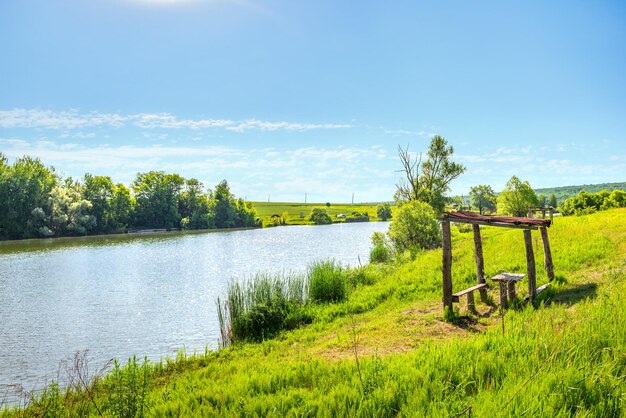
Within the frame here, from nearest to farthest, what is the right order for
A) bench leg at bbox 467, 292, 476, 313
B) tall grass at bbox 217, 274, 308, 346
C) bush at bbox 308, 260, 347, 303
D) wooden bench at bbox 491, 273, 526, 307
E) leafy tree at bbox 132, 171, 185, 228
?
wooden bench at bbox 491, 273, 526, 307 < bench leg at bbox 467, 292, 476, 313 < tall grass at bbox 217, 274, 308, 346 < bush at bbox 308, 260, 347, 303 < leafy tree at bbox 132, 171, 185, 228

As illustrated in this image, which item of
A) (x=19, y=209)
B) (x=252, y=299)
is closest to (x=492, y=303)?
(x=252, y=299)

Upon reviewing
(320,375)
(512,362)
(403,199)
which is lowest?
(320,375)

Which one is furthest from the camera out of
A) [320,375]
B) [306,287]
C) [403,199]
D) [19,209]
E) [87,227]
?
[87,227]

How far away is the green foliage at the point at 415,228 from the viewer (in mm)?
30438

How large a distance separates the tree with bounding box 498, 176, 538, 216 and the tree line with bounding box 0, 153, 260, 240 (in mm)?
70023

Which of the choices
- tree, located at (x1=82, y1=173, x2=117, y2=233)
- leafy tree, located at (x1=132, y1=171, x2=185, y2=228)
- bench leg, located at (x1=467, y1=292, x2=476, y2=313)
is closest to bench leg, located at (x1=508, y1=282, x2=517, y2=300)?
bench leg, located at (x1=467, y1=292, x2=476, y2=313)

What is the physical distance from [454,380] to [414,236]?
2605 cm

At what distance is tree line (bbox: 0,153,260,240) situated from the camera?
71.1 m

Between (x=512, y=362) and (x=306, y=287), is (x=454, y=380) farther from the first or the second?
(x=306, y=287)

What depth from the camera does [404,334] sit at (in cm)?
972

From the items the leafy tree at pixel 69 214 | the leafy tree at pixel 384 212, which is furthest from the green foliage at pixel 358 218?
the leafy tree at pixel 69 214

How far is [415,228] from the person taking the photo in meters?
30.5

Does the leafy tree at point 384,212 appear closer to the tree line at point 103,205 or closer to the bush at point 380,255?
the tree line at point 103,205

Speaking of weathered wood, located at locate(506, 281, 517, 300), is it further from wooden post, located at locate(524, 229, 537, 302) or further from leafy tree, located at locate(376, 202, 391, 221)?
Answer: leafy tree, located at locate(376, 202, 391, 221)
